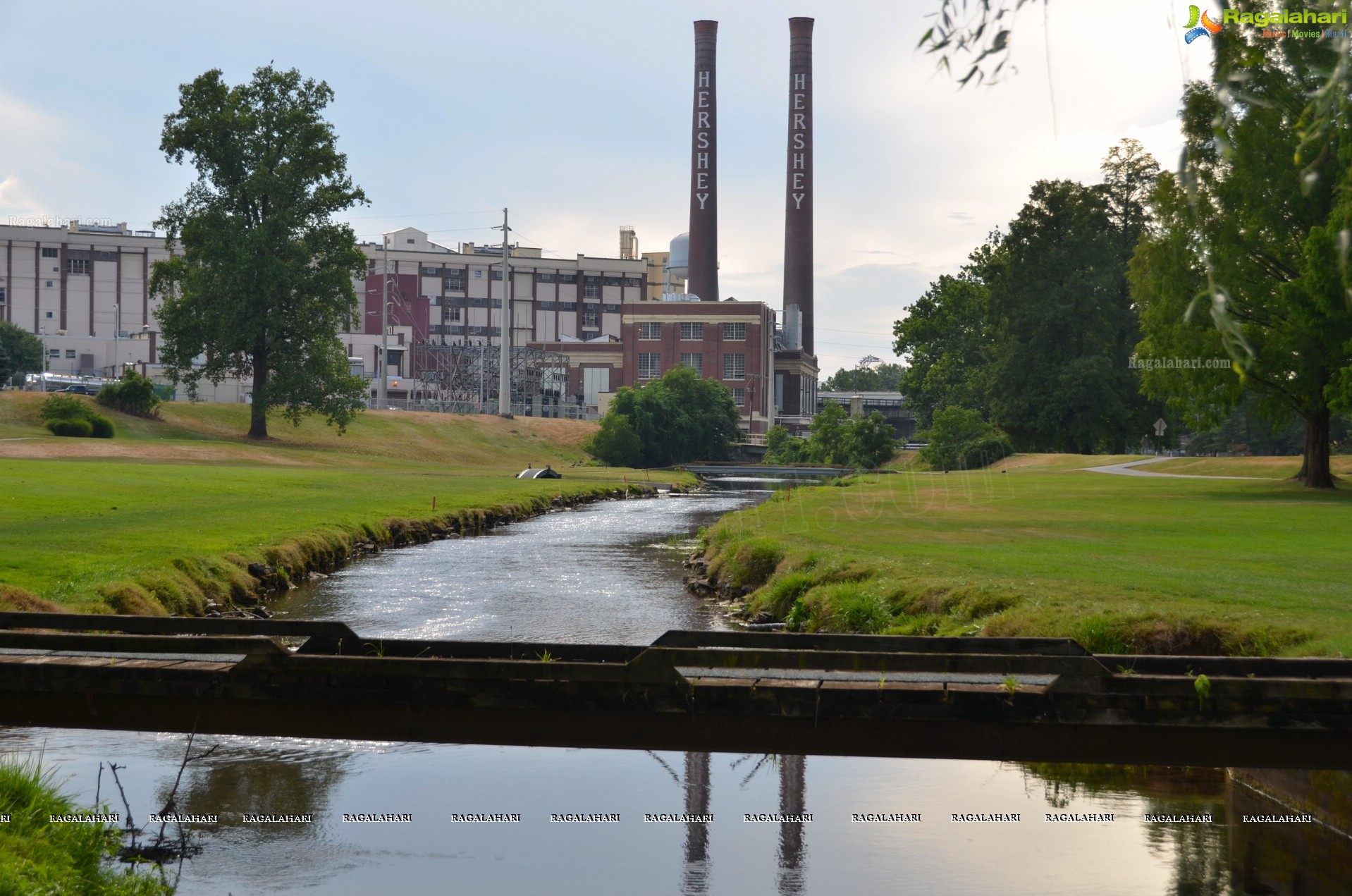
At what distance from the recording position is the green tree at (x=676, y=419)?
96.8 meters

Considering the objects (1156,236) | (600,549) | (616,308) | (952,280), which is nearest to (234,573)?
(600,549)

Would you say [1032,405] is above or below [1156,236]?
below

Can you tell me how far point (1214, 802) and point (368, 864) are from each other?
280 inches

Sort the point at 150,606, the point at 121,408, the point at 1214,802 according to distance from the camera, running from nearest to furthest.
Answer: the point at 1214,802, the point at 150,606, the point at 121,408

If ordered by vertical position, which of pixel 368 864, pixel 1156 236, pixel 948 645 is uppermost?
pixel 1156 236

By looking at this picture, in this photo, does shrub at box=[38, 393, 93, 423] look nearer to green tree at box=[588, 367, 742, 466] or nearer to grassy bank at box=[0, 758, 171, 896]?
green tree at box=[588, 367, 742, 466]

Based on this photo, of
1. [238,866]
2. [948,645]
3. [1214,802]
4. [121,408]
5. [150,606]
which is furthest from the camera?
[121,408]

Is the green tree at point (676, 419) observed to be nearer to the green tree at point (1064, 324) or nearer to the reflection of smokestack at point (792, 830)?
the green tree at point (1064, 324)

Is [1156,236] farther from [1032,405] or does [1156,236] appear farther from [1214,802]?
[1214,802]

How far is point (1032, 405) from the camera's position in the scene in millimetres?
83000

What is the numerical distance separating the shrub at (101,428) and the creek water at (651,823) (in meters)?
59.8

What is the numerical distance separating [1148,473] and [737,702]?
57.9 metres

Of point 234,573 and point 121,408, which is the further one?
point 121,408

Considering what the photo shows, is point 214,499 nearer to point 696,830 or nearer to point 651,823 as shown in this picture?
point 651,823
